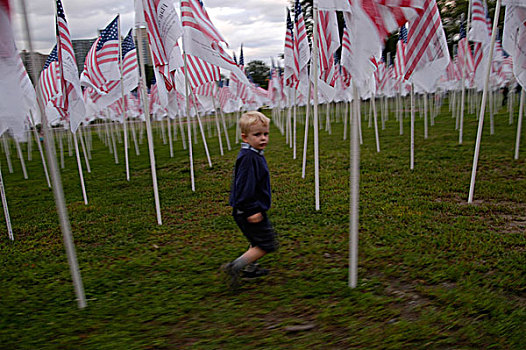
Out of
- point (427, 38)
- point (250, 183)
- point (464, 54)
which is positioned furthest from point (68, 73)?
point (464, 54)

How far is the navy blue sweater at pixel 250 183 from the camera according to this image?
3.70 meters

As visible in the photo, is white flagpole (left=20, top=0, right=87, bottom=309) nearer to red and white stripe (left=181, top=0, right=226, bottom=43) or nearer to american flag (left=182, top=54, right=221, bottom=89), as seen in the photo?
red and white stripe (left=181, top=0, right=226, bottom=43)

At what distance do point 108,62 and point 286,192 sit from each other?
4742mm

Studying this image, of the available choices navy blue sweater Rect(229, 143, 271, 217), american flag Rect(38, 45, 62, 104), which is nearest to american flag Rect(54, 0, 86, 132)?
american flag Rect(38, 45, 62, 104)

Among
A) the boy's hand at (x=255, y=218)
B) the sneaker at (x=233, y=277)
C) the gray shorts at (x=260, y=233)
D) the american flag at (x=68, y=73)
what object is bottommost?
the sneaker at (x=233, y=277)

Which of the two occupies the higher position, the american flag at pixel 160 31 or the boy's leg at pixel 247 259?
the american flag at pixel 160 31

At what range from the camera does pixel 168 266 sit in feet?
15.1

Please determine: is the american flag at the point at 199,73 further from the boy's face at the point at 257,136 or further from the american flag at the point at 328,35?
the boy's face at the point at 257,136

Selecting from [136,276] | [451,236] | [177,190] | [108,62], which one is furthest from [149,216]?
[451,236]

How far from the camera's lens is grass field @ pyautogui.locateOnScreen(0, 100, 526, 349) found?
3.14 m

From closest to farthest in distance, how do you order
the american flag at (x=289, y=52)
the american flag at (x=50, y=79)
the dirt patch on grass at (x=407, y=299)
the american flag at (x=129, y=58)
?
the dirt patch on grass at (x=407, y=299), the american flag at (x=289, y=52), the american flag at (x=50, y=79), the american flag at (x=129, y=58)

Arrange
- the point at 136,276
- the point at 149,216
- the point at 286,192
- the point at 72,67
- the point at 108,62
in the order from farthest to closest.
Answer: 1. the point at 108,62
2. the point at 286,192
3. the point at 149,216
4. the point at 72,67
5. the point at 136,276

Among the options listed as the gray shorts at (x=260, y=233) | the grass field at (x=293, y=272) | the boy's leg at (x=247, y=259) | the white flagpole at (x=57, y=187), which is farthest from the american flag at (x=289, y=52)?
the white flagpole at (x=57, y=187)

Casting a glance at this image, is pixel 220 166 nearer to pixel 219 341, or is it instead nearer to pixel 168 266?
pixel 168 266
